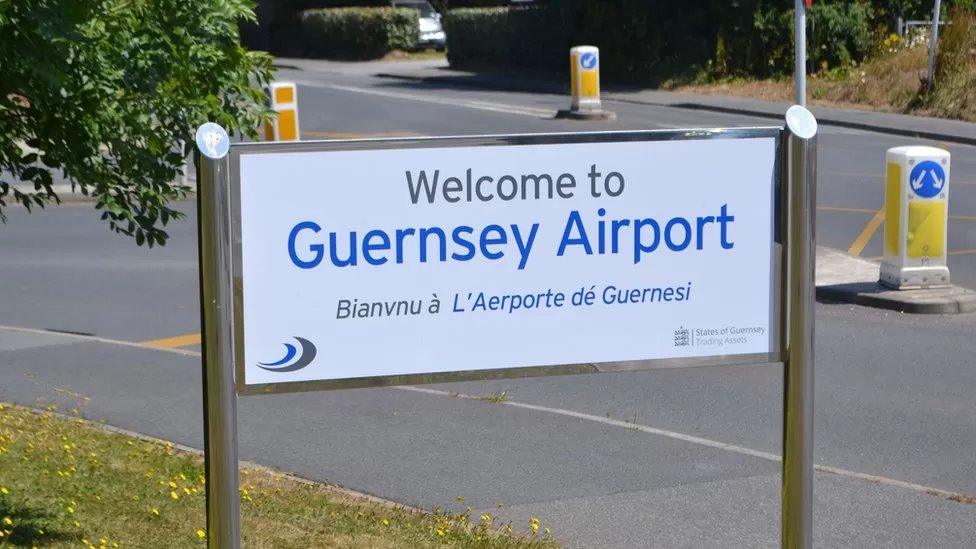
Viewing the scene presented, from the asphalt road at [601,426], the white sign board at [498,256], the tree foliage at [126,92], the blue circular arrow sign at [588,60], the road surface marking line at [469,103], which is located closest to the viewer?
the white sign board at [498,256]

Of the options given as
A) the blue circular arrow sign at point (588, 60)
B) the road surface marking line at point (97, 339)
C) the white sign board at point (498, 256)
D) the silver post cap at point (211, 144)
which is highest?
the blue circular arrow sign at point (588, 60)

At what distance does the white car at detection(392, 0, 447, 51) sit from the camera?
164ft

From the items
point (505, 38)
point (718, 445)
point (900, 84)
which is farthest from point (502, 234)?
point (505, 38)

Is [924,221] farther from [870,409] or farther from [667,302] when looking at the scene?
[667,302]

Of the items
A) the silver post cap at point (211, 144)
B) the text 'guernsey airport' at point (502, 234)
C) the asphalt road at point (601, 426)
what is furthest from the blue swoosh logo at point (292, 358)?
the asphalt road at point (601, 426)

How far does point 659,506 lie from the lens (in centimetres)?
625

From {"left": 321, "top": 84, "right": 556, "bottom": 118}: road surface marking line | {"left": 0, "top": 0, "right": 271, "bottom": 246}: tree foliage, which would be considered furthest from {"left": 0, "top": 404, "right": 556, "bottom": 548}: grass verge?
{"left": 321, "top": 84, "right": 556, "bottom": 118}: road surface marking line

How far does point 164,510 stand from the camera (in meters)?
5.72

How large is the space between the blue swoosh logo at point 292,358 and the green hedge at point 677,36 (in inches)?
1209

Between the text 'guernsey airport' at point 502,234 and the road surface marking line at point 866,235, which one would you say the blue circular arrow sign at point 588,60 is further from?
the text 'guernsey airport' at point 502,234

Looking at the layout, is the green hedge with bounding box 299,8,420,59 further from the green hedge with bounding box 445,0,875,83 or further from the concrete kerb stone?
the concrete kerb stone

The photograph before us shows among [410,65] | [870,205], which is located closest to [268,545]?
[870,205]

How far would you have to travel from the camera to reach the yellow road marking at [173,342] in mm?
9891

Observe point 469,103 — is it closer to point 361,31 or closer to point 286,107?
point 286,107
